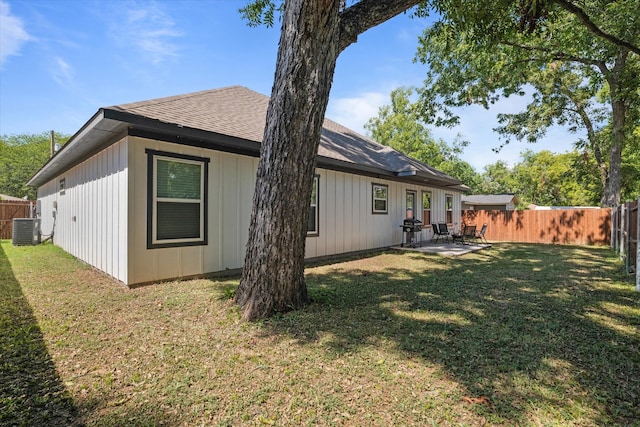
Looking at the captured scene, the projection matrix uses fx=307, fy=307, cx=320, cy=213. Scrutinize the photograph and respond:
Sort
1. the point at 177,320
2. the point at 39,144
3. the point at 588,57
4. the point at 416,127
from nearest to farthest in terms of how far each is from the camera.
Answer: the point at 177,320, the point at 588,57, the point at 416,127, the point at 39,144

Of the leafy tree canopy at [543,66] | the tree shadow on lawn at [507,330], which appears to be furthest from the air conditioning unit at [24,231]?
the leafy tree canopy at [543,66]

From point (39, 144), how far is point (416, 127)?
39980 mm

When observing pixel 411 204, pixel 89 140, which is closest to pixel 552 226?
pixel 411 204

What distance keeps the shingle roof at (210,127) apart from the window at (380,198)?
0.52m

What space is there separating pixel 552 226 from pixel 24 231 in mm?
22082

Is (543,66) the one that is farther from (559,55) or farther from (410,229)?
(410,229)

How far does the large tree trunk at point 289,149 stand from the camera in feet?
11.9

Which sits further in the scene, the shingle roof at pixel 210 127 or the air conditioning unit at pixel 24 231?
the air conditioning unit at pixel 24 231

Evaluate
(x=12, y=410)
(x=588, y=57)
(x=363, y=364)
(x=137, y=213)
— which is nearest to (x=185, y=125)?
(x=137, y=213)

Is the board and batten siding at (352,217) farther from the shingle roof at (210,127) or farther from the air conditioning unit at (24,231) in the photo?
the air conditioning unit at (24,231)

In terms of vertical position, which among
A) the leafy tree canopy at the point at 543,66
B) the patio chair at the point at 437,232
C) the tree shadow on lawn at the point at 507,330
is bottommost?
the tree shadow on lawn at the point at 507,330

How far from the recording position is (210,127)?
5.91 metres

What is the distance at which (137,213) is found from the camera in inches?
203

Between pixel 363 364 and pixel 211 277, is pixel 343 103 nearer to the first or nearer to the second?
pixel 211 277
